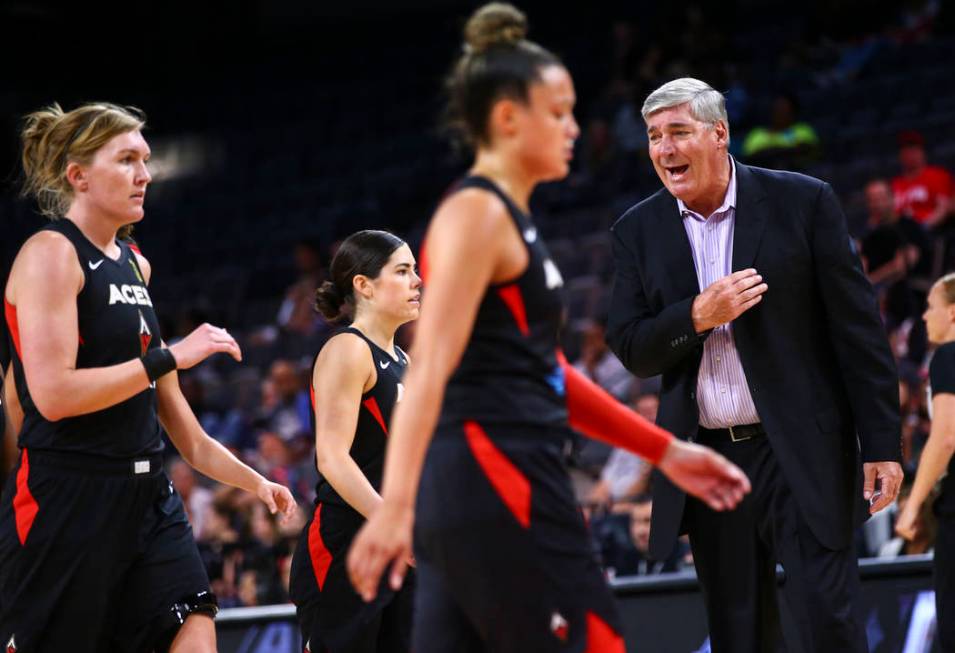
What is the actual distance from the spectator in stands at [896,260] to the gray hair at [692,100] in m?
4.10

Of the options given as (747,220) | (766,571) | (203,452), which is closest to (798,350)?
(747,220)

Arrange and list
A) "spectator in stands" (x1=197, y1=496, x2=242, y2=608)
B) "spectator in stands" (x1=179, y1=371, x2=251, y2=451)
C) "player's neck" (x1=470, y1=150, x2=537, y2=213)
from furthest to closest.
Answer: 1. "spectator in stands" (x1=179, y1=371, x2=251, y2=451)
2. "spectator in stands" (x1=197, y1=496, x2=242, y2=608)
3. "player's neck" (x1=470, y1=150, x2=537, y2=213)

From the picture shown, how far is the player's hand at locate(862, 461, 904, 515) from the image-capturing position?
13.1 feet

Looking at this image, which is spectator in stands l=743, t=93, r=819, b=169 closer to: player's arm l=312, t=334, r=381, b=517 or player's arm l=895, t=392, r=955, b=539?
player's arm l=895, t=392, r=955, b=539

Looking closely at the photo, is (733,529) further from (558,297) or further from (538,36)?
(538,36)

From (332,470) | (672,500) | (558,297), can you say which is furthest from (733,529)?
(558,297)

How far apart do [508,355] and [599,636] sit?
0.58 meters

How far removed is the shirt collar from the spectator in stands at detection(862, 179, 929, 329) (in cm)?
400

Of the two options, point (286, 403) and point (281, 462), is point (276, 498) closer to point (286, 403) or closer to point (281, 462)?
point (281, 462)

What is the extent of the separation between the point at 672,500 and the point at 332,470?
3.38 ft

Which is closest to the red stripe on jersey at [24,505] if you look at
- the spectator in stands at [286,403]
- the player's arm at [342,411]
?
the player's arm at [342,411]

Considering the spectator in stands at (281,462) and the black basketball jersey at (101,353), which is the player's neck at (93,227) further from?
the spectator in stands at (281,462)

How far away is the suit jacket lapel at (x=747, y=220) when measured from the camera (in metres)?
4.13

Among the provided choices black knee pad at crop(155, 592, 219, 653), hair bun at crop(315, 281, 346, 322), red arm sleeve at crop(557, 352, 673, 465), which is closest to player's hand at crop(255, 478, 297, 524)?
black knee pad at crop(155, 592, 219, 653)
